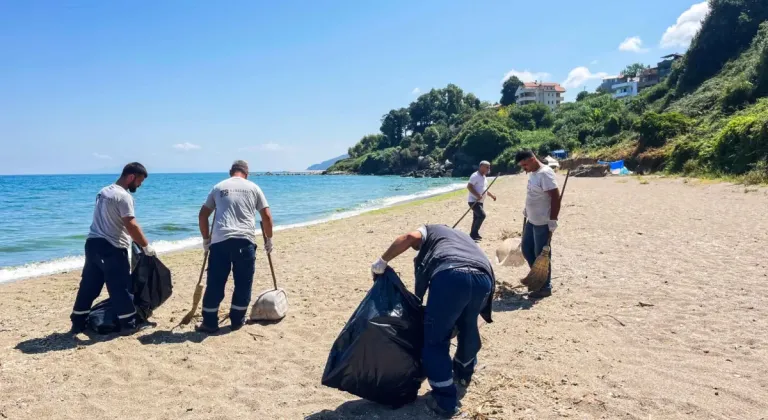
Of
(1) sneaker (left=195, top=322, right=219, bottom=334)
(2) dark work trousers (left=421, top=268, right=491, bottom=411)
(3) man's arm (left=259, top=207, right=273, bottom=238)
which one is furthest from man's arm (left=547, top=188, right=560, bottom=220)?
(1) sneaker (left=195, top=322, right=219, bottom=334)

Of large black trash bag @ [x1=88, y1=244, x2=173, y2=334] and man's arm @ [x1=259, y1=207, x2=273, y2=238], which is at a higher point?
man's arm @ [x1=259, y1=207, x2=273, y2=238]

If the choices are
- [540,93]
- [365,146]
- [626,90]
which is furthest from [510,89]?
[365,146]

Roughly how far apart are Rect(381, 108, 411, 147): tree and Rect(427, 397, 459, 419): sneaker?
110 meters

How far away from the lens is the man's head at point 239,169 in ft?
18.6

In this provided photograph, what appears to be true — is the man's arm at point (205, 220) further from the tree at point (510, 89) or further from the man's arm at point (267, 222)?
the tree at point (510, 89)

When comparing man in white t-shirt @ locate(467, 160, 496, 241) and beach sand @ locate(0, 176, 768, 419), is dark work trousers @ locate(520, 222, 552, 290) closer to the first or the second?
beach sand @ locate(0, 176, 768, 419)

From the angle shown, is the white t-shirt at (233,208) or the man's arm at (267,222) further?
the man's arm at (267,222)

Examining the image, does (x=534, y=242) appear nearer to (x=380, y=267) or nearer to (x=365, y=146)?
(x=380, y=267)

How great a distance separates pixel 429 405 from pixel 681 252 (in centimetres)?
677

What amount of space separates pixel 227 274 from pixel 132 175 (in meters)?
1.58

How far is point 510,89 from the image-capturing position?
11156cm

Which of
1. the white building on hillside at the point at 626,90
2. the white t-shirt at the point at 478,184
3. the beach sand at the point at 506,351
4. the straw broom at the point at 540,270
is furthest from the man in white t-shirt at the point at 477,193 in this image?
the white building on hillside at the point at 626,90

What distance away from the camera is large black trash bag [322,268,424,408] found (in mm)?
3377

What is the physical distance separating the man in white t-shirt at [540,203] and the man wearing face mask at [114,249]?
183 inches
